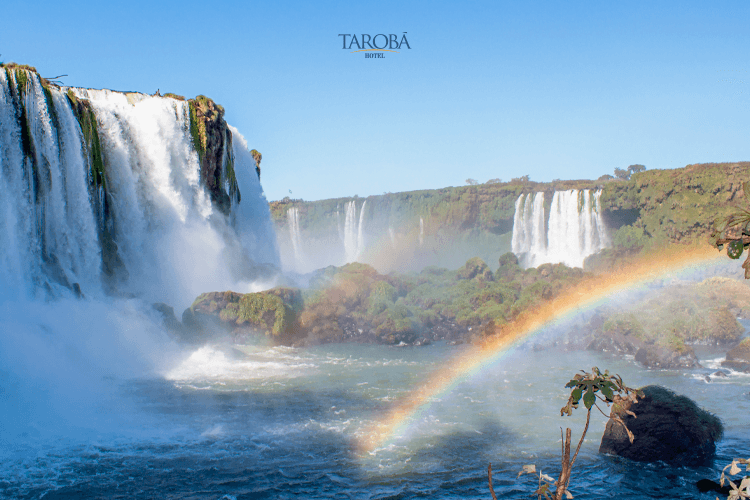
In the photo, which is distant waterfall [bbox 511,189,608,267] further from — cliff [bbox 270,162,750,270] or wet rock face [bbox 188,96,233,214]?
wet rock face [bbox 188,96,233,214]

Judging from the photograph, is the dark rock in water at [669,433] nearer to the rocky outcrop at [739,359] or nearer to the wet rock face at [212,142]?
the rocky outcrop at [739,359]

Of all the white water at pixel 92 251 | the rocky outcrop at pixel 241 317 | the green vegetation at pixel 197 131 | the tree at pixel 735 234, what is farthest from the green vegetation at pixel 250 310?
the tree at pixel 735 234

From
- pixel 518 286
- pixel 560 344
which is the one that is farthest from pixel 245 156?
pixel 560 344

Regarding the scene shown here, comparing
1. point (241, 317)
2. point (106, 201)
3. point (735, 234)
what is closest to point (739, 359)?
point (735, 234)

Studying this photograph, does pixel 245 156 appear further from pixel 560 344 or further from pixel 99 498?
pixel 99 498

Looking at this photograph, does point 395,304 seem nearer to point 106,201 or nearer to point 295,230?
point 106,201

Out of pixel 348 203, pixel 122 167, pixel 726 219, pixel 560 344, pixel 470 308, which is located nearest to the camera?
pixel 726 219
